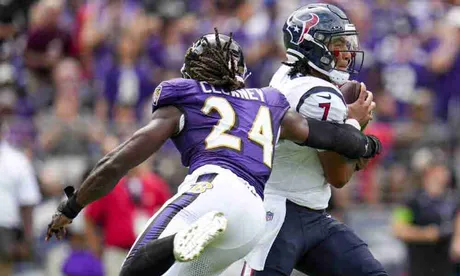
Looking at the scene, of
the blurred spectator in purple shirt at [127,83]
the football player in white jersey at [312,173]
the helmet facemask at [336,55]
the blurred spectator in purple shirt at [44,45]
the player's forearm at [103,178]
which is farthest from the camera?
the blurred spectator in purple shirt at [127,83]

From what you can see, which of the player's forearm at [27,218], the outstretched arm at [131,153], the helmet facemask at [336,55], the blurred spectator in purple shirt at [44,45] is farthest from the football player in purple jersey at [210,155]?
the blurred spectator in purple shirt at [44,45]

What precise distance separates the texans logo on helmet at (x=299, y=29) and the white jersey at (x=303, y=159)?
22 cm

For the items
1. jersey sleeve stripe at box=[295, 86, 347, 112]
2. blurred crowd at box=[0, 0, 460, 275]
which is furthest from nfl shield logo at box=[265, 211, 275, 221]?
blurred crowd at box=[0, 0, 460, 275]

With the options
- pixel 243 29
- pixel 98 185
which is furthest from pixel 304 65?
pixel 243 29

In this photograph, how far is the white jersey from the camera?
5.94 meters

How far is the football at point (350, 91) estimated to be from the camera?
20.7 ft

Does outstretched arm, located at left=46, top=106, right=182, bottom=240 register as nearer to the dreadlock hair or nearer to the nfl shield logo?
the dreadlock hair

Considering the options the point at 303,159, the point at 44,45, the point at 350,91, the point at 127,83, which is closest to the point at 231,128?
the point at 303,159

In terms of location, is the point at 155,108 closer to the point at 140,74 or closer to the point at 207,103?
the point at 207,103

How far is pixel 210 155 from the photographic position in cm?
557

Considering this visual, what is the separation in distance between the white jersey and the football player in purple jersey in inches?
5.1

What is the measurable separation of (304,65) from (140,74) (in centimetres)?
575

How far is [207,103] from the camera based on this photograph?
5.59m

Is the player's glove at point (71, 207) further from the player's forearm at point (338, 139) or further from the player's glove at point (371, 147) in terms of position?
the player's glove at point (371, 147)
